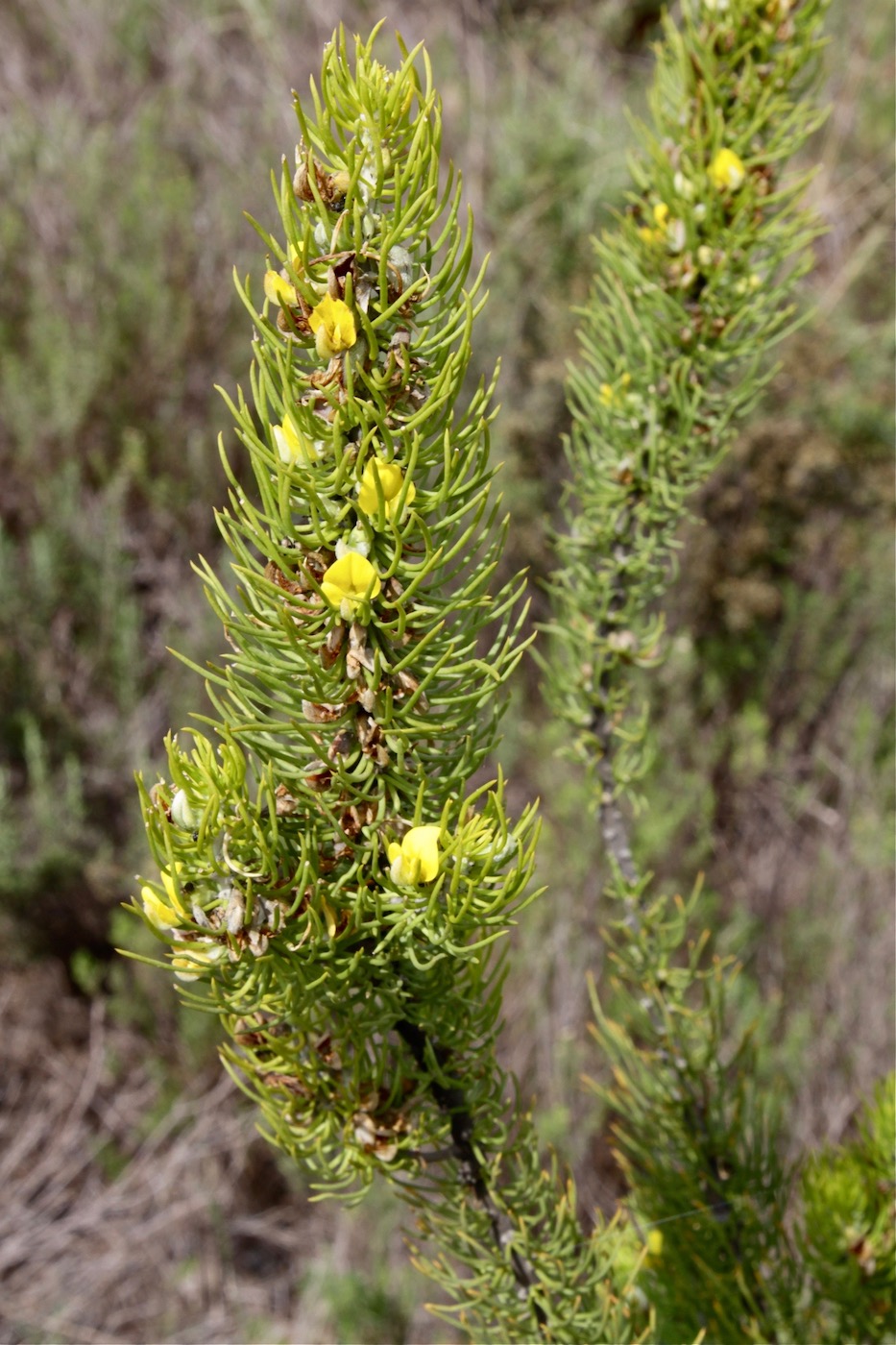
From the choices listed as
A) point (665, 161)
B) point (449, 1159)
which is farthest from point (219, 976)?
point (665, 161)

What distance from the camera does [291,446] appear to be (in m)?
0.51

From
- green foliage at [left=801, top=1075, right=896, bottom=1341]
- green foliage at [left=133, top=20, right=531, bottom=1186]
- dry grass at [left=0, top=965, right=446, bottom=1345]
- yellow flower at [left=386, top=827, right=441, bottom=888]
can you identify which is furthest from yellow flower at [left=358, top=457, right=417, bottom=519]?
dry grass at [left=0, top=965, right=446, bottom=1345]

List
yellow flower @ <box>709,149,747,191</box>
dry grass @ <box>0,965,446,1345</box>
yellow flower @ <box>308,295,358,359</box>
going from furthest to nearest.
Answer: dry grass @ <box>0,965,446,1345</box> → yellow flower @ <box>709,149,747,191</box> → yellow flower @ <box>308,295,358,359</box>

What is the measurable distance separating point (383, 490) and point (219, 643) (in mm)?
1898

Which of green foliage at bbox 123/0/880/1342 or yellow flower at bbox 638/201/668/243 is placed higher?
yellow flower at bbox 638/201/668/243

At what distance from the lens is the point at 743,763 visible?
8.02ft

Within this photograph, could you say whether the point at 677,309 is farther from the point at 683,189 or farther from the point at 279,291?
the point at 279,291

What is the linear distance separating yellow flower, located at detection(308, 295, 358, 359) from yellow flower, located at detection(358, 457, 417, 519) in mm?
58

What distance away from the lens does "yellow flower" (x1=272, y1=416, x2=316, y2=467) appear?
502 mm

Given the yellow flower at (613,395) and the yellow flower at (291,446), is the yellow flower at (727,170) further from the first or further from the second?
the yellow flower at (291,446)

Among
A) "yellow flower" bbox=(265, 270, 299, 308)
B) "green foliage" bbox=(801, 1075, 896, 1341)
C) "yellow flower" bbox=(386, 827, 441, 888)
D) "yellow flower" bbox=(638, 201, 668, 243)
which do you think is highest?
"yellow flower" bbox=(638, 201, 668, 243)

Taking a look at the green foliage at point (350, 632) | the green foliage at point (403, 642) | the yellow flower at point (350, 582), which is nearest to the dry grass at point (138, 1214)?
the green foliage at point (403, 642)

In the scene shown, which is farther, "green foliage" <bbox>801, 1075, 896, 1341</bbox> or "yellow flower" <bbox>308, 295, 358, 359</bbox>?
"green foliage" <bbox>801, 1075, 896, 1341</bbox>

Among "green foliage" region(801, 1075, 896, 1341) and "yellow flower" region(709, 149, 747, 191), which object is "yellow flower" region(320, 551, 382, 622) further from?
"green foliage" region(801, 1075, 896, 1341)
